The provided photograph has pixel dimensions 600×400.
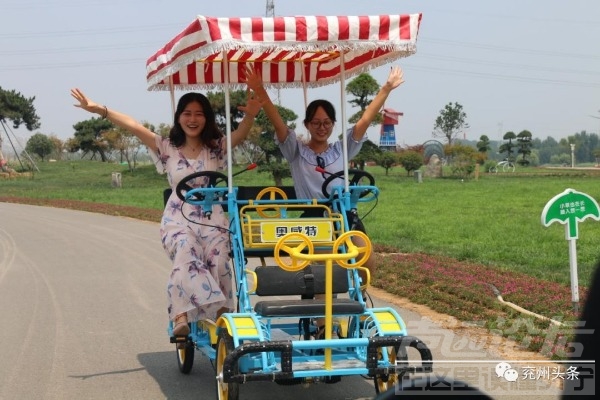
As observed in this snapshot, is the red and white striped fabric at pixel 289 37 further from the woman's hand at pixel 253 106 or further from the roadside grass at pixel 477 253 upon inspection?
the roadside grass at pixel 477 253

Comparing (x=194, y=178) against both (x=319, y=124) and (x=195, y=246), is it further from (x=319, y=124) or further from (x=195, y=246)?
(x=319, y=124)

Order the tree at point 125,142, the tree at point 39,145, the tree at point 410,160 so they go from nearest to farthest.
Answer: the tree at point 410,160 → the tree at point 125,142 → the tree at point 39,145

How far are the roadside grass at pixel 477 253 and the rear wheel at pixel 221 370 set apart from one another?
2242 mm

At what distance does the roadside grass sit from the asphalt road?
65 cm

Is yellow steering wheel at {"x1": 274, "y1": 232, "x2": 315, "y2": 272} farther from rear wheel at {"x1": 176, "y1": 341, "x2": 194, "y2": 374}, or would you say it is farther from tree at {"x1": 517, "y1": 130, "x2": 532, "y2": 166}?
tree at {"x1": 517, "y1": 130, "x2": 532, "y2": 166}

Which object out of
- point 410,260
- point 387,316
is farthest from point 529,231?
point 387,316

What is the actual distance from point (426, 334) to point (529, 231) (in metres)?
11.8

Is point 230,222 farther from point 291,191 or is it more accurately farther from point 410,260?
point 410,260

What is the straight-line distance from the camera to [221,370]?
5.45 metres

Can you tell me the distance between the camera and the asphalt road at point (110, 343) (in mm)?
6398

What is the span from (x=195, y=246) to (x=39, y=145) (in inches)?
3203

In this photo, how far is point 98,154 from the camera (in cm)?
8569

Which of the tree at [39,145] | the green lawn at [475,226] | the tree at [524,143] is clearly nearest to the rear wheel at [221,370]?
the green lawn at [475,226]

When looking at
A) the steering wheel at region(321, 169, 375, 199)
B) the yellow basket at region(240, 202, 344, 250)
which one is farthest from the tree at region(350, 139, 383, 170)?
the yellow basket at region(240, 202, 344, 250)
